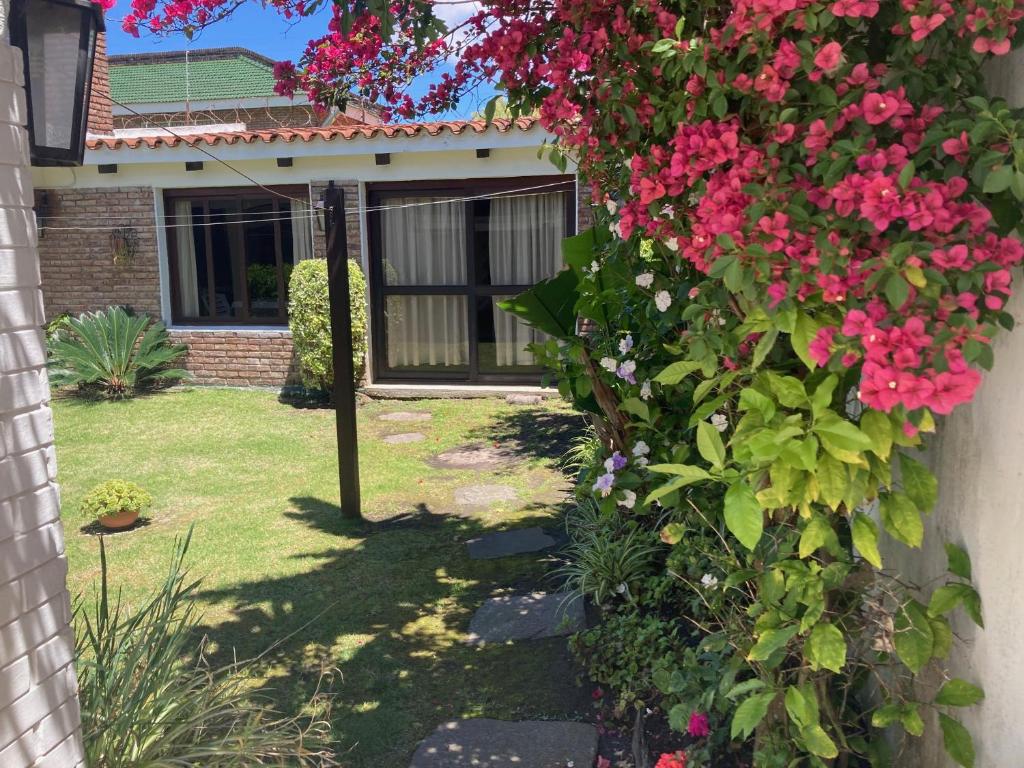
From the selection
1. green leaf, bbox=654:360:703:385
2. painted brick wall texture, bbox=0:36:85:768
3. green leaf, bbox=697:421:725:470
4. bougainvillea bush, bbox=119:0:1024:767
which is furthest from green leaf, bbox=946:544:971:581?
painted brick wall texture, bbox=0:36:85:768

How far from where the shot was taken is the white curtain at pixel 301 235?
1116 cm

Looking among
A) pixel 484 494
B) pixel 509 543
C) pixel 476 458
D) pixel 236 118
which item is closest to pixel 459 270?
pixel 476 458

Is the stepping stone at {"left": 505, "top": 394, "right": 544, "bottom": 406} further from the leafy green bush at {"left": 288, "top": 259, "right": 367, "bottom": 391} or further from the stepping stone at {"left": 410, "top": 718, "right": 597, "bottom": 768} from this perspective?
the stepping stone at {"left": 410, "top": 718, "right": 597, "bottom": 768}

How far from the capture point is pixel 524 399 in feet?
34.1

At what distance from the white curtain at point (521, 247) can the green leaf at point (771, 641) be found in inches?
339

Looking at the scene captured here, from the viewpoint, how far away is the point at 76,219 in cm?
1170

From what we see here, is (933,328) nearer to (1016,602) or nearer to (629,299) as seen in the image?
(1016,602)

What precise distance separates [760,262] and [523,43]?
142cm

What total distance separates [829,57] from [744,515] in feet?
3.32

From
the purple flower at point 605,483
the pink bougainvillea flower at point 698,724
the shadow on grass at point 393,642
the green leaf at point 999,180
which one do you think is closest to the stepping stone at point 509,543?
the shadow on grass at point 393,642

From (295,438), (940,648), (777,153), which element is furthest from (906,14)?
(295,438)

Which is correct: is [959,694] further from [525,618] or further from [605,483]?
[525,618]

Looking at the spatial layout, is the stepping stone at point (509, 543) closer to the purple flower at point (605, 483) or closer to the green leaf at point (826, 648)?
the purple flower at point (605, 483)

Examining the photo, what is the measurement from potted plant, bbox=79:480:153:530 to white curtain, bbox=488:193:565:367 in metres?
5.52
